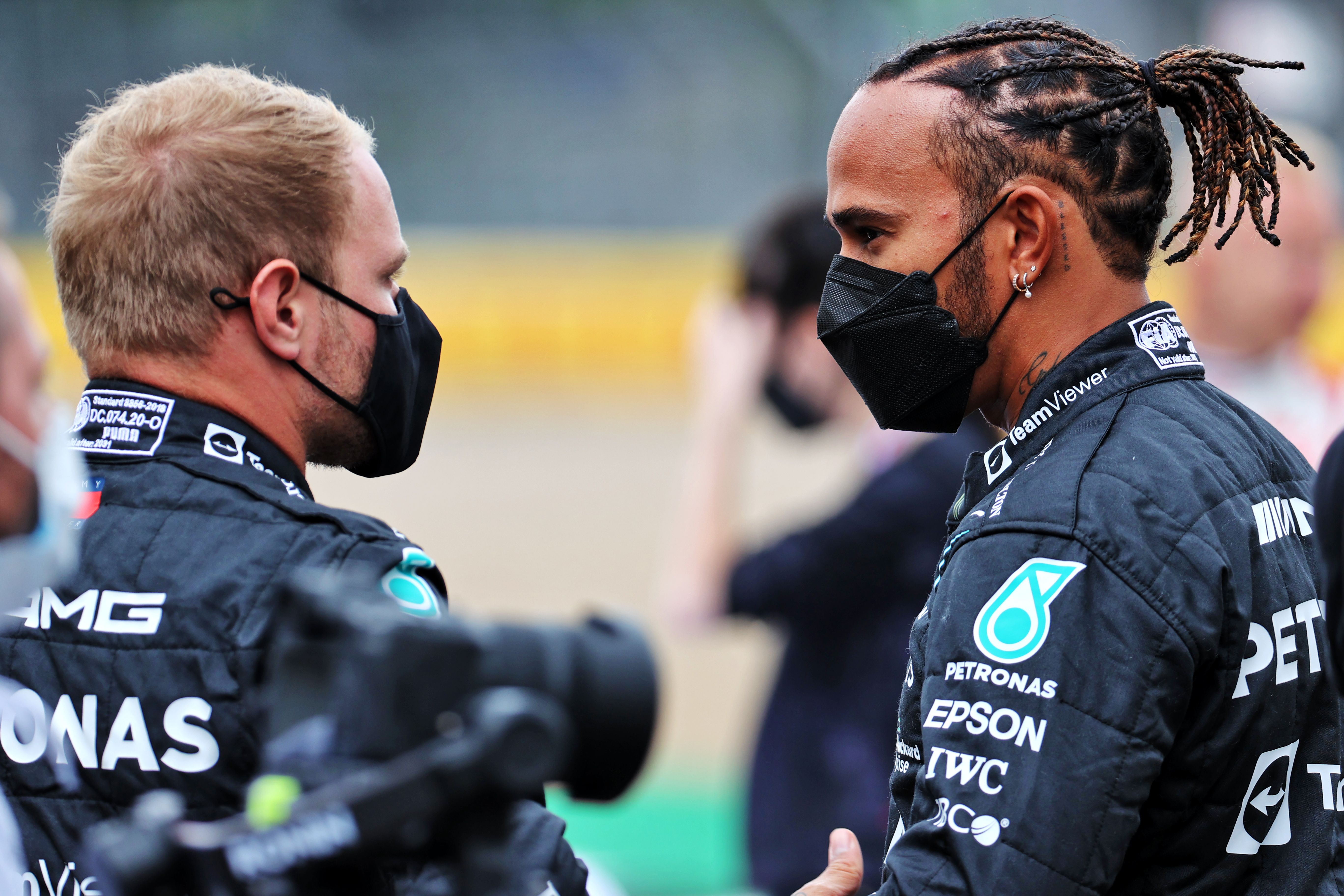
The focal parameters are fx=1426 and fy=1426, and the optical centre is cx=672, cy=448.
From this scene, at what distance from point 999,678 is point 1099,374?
464 millimetres

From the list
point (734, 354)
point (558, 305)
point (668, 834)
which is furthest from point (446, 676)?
point (558, 305)

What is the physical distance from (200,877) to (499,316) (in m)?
13.2

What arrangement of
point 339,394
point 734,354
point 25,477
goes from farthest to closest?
point 734,354 < point 339,394 < point 25,477

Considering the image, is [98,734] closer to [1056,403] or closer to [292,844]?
[292,844]

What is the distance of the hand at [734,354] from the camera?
4355 mm

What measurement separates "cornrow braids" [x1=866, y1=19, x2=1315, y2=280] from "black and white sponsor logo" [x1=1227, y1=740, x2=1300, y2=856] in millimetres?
677

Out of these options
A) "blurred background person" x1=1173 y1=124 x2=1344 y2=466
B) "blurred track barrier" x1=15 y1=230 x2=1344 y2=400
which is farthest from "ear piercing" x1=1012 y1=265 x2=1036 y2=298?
"blurred track barrier" x1=15 y1=230 x2=1344 y2=400

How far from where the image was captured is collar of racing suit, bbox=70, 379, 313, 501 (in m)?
1.82

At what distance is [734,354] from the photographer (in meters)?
4.51

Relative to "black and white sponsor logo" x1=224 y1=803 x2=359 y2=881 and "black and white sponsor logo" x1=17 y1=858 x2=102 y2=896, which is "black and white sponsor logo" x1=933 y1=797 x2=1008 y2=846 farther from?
"black and white sponsor logo" x1=17 y1=858 x2=102 y2=896

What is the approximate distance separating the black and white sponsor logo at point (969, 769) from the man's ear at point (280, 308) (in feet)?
3.25

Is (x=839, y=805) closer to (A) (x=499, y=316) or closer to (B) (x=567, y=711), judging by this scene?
(B) (x=567, y=711)

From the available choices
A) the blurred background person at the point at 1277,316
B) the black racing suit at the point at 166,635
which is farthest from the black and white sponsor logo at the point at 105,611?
the blurred background person at the point at 1277,316

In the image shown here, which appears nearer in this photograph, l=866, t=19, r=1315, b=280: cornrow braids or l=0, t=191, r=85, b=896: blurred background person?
l=0, t=191, r=85, b=896: blurred background person
